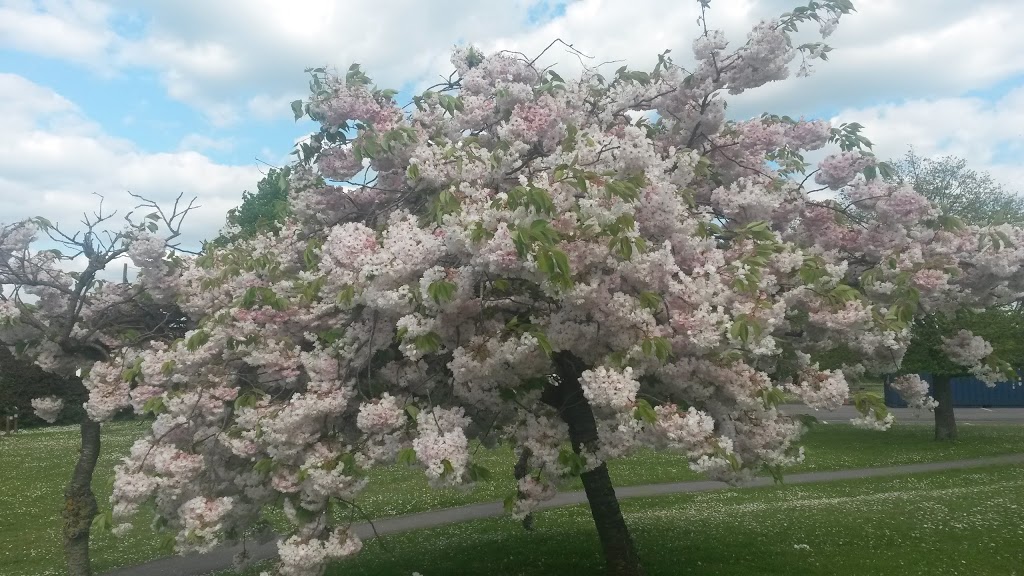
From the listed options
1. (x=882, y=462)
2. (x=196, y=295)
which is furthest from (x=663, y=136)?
(x=882, y=462)

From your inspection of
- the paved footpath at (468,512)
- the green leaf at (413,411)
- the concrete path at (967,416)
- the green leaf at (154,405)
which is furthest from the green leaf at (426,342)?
the concrete path at (967,416)

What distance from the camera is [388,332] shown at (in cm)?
608

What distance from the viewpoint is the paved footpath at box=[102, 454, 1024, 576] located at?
42.3 feet

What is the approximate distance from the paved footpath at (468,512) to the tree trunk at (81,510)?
7.17 ft

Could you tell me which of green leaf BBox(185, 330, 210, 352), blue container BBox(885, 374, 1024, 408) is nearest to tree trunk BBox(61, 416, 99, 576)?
green leaf BBox(185, 330, 210, 352)

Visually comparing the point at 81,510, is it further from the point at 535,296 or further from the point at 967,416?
the point at 967,416

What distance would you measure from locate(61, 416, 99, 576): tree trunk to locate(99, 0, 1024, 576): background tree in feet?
7.63

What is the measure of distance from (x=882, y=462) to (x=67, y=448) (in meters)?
29.1

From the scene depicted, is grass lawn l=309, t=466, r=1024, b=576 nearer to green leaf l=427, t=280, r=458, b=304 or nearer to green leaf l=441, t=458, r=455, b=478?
green leaf l=441, t=458, r=455, b=478

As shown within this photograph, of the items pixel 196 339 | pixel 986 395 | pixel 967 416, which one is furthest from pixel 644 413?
pixel 986 395

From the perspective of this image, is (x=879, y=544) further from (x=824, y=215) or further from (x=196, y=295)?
(x=196, y=295)

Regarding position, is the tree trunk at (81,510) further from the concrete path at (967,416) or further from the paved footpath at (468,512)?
the concrete path at (967,416)

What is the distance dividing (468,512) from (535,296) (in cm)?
1134

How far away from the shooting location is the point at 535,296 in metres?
6.02
